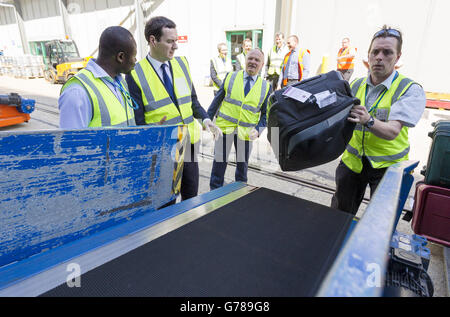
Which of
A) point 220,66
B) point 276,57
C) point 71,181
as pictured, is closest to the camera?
point 71,181

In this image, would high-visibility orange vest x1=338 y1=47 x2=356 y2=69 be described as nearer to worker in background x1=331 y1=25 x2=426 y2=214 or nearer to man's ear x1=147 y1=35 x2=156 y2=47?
worker in background x1=331 y1=25 x2=426 y2=214

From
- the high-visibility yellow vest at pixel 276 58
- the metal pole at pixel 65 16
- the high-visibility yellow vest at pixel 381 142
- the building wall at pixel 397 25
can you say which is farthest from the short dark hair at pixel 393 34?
the metal pole at pixel 65 16

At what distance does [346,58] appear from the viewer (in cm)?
811

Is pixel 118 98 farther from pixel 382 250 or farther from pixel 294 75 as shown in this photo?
pixel 294 75

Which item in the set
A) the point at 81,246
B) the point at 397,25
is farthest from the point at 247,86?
the point at 397,25

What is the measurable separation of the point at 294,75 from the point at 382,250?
6302 millimetres

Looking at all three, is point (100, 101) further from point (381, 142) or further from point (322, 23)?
point (322, 23)

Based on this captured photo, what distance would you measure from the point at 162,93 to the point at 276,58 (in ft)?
18.3

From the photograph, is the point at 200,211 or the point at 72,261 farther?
the point at 200,211

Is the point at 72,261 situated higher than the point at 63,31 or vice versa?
the point at 63,31

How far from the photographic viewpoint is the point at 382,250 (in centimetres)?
52

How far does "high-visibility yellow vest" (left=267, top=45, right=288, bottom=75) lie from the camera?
268 inches

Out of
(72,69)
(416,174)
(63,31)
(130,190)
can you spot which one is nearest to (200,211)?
(130,190)

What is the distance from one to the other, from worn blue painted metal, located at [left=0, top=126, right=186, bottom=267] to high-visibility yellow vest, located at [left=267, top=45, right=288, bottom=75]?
6.06 meters
